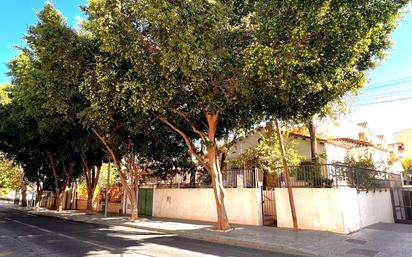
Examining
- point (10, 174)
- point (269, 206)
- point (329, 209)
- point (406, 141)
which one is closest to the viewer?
point (329, 209)

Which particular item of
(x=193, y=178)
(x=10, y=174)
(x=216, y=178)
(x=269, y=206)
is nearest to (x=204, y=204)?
(x=193, y=178)

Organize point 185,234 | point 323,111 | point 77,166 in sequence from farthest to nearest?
point 77,166
point 185,234
point 323,111

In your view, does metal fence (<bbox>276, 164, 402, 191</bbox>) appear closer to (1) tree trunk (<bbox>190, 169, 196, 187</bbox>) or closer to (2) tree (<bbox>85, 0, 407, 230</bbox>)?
(2) tree (<bbox>85, 0, 407, 230</bbox>)

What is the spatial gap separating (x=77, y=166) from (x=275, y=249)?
2713 cm

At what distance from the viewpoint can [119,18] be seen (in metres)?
10.7

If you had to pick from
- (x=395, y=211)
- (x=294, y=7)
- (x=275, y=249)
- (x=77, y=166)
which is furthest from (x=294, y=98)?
(x=77, y=166)

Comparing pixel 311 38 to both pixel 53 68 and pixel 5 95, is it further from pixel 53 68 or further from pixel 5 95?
pixel 5 95

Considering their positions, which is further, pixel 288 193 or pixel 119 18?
pixel 288 193

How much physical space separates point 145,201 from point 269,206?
37.5 ft

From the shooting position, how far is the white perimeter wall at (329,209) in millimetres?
13547

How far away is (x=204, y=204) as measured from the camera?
19.6 m

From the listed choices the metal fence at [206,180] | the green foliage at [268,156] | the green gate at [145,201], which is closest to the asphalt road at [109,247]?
the metal fence at [206,180]

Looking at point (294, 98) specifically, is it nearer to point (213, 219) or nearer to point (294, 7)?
point (294, 7)

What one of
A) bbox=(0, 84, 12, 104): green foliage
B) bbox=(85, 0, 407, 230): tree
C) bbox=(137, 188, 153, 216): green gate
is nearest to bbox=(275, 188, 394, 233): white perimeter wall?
bbox=(85, 0, 407, 230): tree
